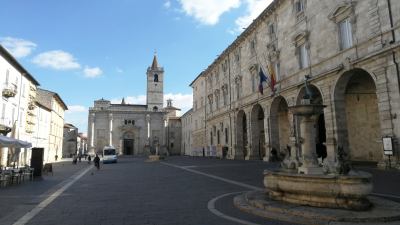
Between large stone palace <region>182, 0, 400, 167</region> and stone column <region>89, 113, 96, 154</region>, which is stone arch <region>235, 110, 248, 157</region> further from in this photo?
stone column <region>89, 113, 96, 154</region>

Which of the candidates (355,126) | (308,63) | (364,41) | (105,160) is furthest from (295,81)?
(105,160)

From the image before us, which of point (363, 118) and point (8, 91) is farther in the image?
Result: point (8, 91)

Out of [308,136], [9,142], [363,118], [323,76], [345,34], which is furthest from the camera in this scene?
[363,118]

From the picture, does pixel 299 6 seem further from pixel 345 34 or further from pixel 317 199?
pixel 317 199

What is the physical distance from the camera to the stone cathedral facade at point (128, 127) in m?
81.1

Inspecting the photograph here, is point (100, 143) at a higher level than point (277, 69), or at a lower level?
lower

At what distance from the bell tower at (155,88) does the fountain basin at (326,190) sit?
7994cm

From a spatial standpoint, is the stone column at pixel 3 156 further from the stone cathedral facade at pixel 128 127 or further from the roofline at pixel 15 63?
the stone cathedral facade at pixel 128 127

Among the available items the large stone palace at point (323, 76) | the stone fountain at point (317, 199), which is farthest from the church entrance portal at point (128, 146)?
the stone fountain at point (317, 199)

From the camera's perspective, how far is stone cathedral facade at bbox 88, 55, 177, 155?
81.1 m

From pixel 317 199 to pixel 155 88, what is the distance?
82.6 metres

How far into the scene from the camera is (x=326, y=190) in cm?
717

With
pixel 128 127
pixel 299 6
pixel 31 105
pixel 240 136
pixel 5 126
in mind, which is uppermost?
pixel 299 6

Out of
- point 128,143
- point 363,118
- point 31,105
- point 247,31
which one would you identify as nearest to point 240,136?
point 247,31
